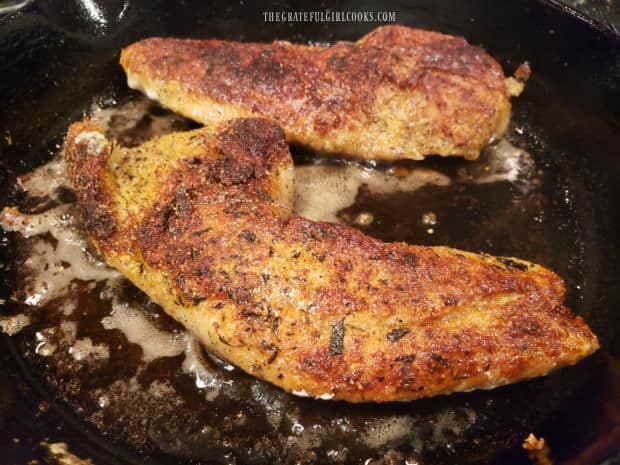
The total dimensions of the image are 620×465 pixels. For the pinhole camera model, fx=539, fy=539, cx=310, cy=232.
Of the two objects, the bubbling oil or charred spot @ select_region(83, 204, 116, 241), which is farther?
charred spot @ select_region(83, 204, 116, 241)

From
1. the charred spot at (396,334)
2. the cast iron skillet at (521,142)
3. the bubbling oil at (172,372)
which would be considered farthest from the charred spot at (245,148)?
the charred spot at (396,334)

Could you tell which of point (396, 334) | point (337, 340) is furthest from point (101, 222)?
point (396, 334)

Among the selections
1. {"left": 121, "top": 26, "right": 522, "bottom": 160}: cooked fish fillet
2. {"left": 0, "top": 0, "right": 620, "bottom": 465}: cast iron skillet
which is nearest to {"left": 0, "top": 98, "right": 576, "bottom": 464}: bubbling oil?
{"left": 0, "top": 0, "right": 620, "bottom": 465}: cast iron skillet

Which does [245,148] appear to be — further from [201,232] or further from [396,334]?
[396,334]

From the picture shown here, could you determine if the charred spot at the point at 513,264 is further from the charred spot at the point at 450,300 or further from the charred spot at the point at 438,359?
the charred spot at the point at 438,359

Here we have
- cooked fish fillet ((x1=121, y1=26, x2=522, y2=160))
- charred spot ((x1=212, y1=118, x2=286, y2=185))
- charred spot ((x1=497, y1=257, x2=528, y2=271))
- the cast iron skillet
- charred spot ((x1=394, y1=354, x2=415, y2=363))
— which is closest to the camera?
charred spot ((x1=394, y1=354, x2=415, y2=363))

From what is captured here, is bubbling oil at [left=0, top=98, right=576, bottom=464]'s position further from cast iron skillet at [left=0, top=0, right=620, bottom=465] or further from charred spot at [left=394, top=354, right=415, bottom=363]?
charred spot at [left=394, top=354, right=415, bottom=363]
